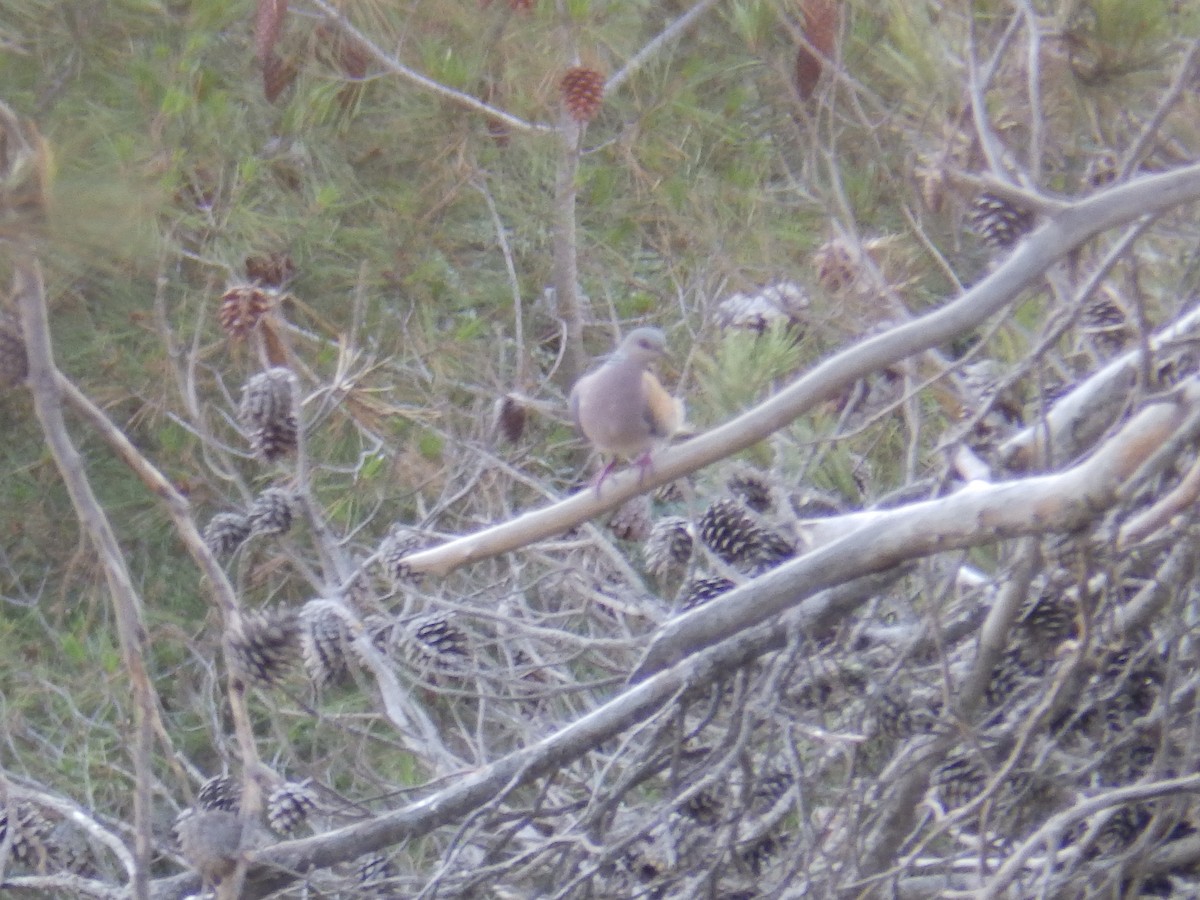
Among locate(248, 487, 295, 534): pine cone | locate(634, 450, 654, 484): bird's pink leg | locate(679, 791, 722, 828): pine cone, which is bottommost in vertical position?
locate(679, 791, 722, 828): pine cone

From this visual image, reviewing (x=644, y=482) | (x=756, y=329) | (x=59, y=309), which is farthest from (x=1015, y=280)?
(x=59, y=309)

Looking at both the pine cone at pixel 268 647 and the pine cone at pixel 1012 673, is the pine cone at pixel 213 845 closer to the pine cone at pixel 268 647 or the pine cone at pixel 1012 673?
the pine cone at pixel 268 647

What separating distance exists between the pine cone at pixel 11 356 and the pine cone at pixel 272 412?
1.79 ft

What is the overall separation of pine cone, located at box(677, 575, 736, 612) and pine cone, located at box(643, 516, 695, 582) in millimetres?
106

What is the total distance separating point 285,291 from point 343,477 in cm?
33

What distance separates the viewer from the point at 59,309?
2277mm

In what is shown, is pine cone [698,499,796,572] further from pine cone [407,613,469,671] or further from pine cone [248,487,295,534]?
pine cone [248,487,295,534]

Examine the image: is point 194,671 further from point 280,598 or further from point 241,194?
point 241,194

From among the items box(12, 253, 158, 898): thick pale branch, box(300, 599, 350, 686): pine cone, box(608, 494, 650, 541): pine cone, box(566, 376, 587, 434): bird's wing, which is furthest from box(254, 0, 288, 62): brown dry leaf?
box(12, 253, 158, 898): thick pale branch

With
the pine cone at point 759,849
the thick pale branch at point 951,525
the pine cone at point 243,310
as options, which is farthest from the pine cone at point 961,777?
the pine cone at point 243,310

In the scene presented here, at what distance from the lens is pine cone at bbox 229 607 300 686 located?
1.30m

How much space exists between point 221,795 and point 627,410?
0.63m

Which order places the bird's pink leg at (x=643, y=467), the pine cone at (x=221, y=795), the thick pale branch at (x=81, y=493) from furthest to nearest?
the pine cone at (x=221, y=795)
the bird's pink leg at (x=643, y=467)
the thick pale branch at (x=81, y=493)

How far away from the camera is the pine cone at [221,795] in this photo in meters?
1.51
